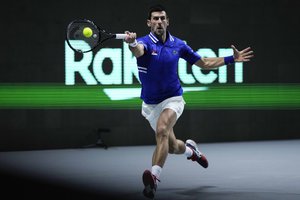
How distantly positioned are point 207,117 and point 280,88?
139cm

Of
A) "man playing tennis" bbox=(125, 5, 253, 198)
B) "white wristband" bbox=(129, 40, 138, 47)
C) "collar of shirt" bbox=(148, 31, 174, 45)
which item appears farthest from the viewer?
"collar of shirt" bbox=(148, 31, 174, 45)

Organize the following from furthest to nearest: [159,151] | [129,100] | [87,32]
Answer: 1. [129,100]
2. [87,32]
3. [159,151]

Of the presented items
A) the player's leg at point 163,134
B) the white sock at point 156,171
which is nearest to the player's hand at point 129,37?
the player's leg at point 163,134

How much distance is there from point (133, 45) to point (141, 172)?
7.31ft

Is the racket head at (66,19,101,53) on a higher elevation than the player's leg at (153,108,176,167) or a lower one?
higher

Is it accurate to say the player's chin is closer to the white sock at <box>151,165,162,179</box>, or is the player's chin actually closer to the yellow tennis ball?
the yellow tennis ball

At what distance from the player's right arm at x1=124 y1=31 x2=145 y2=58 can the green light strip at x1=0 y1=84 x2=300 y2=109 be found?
4003 millimetres

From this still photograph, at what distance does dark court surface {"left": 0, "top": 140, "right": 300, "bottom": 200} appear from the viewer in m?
7.10

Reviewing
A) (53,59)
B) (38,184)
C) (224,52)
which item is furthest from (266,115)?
(38,184)

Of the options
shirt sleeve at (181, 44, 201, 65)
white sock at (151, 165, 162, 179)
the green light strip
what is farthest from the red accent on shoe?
the green light strip

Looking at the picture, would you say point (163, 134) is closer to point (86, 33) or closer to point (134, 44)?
point (134, 44)

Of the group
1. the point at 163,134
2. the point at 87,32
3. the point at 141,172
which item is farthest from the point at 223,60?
the point at 141,172

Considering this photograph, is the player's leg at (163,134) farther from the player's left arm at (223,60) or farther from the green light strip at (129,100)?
the green light strip at (129,100)

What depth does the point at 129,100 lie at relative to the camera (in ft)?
37.4
